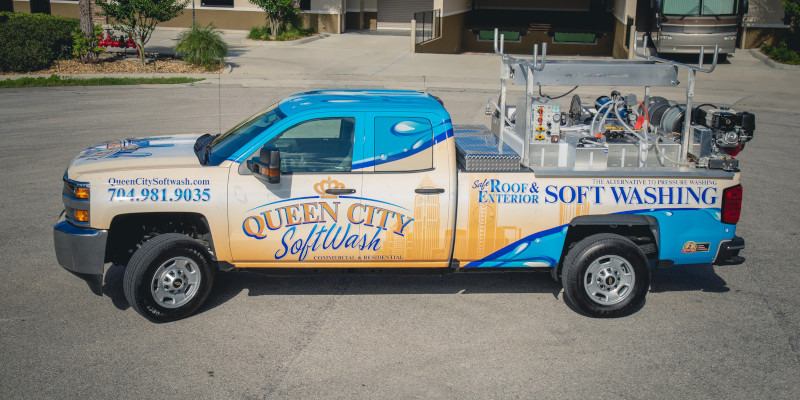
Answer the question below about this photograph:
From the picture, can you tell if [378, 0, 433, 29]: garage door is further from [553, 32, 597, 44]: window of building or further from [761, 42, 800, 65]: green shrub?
[761, 42, 800, 65]: green shrub

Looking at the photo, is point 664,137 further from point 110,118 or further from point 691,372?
point 110,118

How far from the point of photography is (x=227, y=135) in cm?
666

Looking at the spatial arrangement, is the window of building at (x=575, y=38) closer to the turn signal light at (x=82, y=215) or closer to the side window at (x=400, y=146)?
the side window at (x=400, y=146)

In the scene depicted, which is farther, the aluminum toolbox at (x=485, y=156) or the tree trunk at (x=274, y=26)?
the tree trunk at (x=274, y=26)

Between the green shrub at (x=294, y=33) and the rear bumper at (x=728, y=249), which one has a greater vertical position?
the green shrub at (x=294, y=33)

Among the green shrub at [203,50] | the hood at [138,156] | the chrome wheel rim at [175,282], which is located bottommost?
the chrome wheel rim at [175,282]

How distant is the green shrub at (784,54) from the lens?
24.3 meters

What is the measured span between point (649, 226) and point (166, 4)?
18.3 meters

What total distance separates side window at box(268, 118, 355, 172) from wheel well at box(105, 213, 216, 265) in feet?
2.89

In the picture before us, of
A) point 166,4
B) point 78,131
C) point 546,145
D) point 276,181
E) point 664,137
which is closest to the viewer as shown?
point 276,181

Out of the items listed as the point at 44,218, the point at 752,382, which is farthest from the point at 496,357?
the point at 44,218

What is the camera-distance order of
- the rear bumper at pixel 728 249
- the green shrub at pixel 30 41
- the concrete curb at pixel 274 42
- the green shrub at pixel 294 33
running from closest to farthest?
the rear bumper at pixel 728 249, the green shrub at pixel 30 41, the concrete curb at pixel 274 42, the green shrub at pixel 294 33

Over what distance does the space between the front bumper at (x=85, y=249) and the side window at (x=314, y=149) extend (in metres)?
1.59

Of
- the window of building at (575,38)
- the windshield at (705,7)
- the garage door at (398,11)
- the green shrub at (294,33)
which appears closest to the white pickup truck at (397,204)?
the windshield at (705,7)
